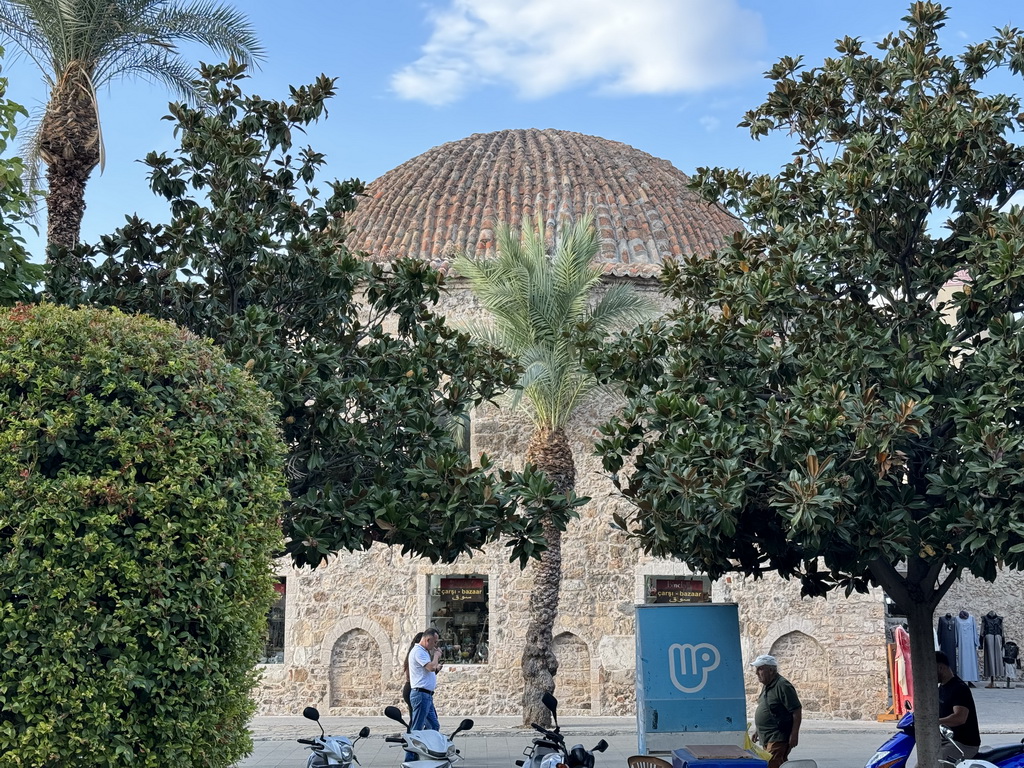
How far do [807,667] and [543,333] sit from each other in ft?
26.4

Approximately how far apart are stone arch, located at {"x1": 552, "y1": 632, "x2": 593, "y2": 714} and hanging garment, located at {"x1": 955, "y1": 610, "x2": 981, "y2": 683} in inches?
433

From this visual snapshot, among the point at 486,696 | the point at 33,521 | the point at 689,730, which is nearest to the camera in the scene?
the point at 33,521

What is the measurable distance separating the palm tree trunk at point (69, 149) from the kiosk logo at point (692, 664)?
8.38 metres

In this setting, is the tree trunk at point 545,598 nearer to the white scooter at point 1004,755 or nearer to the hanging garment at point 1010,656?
the white scooter at point 1004,755

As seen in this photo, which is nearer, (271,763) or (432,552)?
(432,552)

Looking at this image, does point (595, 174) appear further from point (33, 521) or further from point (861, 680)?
point (33, 521)

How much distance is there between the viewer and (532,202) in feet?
71.5

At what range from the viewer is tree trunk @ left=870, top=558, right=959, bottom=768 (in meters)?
9.79

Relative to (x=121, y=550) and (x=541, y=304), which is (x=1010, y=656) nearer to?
(x=541, y=304)

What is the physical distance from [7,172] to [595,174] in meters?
14.7

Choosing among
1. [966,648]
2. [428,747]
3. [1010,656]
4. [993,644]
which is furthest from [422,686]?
[1010,656]

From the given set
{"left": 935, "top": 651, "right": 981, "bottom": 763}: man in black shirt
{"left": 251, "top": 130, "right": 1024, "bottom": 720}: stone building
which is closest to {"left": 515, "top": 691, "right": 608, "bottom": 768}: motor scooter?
{"left": 935, "top": 651, "right": 981, "bottom": 763}: man in black shirt

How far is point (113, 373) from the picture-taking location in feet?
22.5

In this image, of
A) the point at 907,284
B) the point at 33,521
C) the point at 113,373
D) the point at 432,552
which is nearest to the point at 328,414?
the point at 432,552
